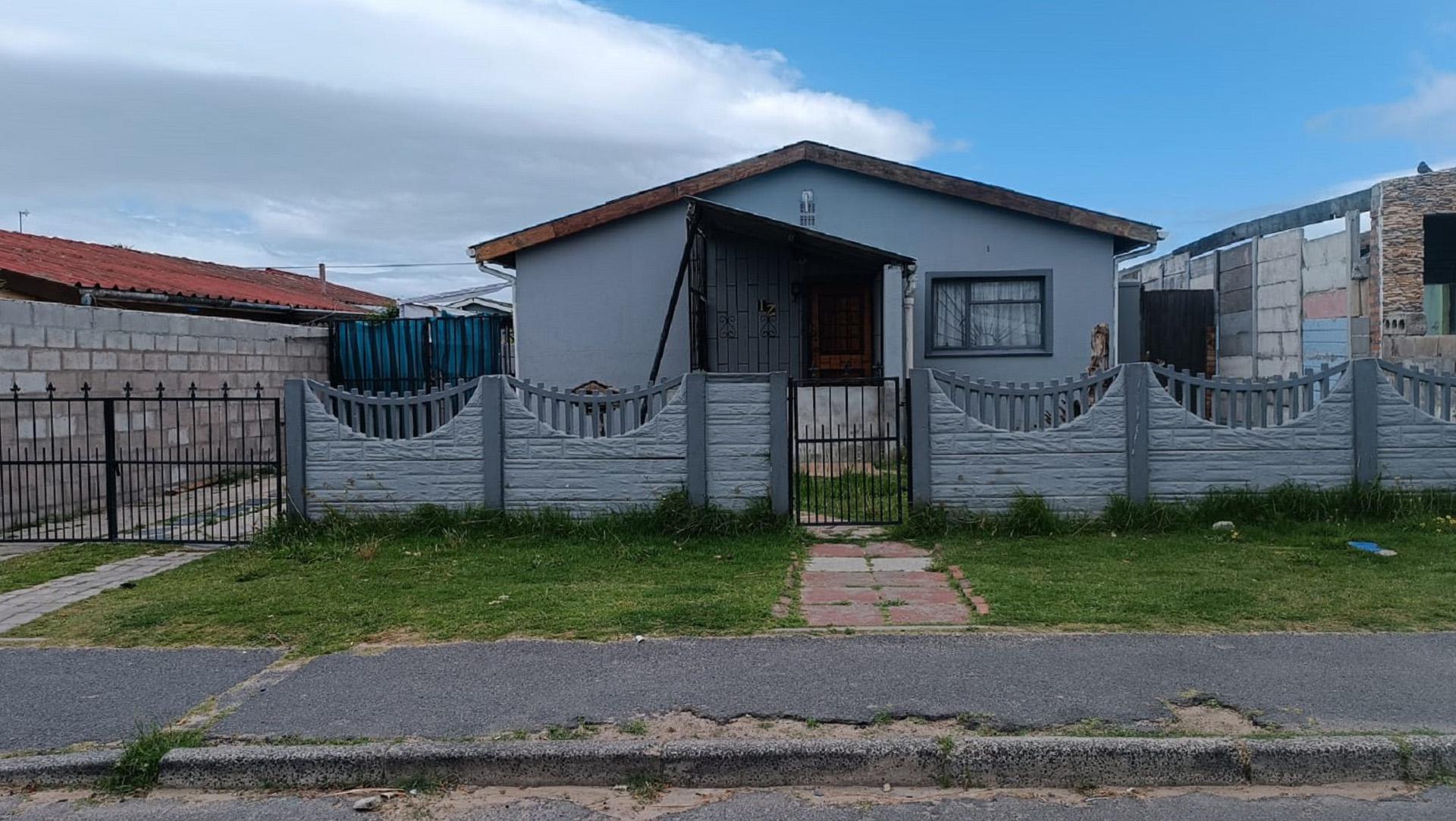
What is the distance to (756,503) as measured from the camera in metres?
9.33

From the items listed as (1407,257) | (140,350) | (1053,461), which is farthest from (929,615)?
(1407,257)

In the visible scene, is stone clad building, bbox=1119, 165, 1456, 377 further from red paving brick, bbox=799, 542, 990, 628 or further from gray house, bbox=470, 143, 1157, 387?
red paving brick, bbox=799, 542, 990, 628

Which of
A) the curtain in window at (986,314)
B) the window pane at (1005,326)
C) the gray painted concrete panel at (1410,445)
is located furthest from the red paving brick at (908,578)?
the window pane at (1005,326)

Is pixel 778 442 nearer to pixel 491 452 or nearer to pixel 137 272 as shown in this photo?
pixel 491 452

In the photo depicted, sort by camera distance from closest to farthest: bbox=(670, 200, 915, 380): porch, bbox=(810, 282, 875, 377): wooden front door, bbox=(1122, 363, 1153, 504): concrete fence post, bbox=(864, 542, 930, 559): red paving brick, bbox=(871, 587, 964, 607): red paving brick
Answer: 1. bbox=(871, 587, 964, 607): red paving brick
2. bbox=(864, 542, 930, 559): red paving brick
3. bbox=(1122, 363, 1153, 504): concrete fence post
4. bbox=(670, 200, 915, 380): porch
5. bbox=(810, 282, 875, 377): wooden front door

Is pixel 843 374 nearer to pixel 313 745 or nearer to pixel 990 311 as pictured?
pixel 990 311

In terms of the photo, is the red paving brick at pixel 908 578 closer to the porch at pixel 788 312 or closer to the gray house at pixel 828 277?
the porch at pixel 788 312

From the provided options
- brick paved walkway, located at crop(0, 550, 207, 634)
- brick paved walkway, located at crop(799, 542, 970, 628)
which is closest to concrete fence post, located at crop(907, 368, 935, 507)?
brick paved walkway, located at crop(799, 542, 970, 628)

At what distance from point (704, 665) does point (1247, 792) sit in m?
2.66

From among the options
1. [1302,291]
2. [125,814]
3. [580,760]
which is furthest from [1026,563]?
[1302,291]

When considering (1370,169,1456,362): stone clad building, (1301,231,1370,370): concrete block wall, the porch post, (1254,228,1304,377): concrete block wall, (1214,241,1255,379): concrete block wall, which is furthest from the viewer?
(1214,241,1255,379): concrete block wall

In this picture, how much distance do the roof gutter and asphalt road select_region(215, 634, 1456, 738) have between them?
1066 cm

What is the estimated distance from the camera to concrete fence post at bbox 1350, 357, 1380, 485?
923 cm

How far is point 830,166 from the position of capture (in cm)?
1585
